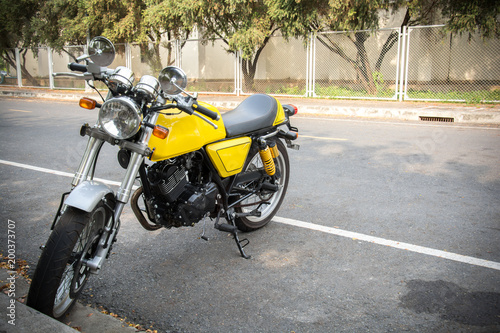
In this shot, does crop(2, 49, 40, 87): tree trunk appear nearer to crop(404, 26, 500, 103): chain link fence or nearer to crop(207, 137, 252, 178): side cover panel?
crop(404, 26, 500, 103): chain link fence

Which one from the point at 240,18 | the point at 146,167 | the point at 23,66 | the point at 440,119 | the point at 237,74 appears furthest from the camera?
the point at 23,66

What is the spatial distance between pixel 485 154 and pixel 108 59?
6.39 meters

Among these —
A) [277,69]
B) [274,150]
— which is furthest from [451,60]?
[274,150]

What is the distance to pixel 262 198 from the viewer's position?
14.4 ft

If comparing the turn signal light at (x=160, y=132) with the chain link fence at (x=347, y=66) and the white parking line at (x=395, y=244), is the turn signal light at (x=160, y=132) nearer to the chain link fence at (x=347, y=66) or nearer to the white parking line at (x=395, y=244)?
the white parking line at (x=395, y=244)

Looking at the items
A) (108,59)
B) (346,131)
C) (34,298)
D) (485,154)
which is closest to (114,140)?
(108,59)

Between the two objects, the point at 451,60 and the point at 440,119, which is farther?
the point at 451,60

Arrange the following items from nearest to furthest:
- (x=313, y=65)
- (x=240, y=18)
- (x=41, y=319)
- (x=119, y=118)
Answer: (x=41, y=319), (x=119, y=118), (x=313, y=65), (x=240, y=18)

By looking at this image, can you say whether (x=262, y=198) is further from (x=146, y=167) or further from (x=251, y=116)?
(x=146, y=167)

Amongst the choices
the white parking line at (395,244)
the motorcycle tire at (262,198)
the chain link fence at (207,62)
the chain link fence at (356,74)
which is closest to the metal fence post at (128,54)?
the chain link fence at (207,62)

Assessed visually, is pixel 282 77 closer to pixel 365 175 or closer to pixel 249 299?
pixel 365 175

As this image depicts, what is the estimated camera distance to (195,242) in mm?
4051

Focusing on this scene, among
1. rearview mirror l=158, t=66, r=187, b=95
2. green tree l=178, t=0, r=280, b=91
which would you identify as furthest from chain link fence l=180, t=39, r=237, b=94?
rearview mirror l=158, t=66, r=187, b=95

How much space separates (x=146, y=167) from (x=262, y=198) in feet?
4.73
